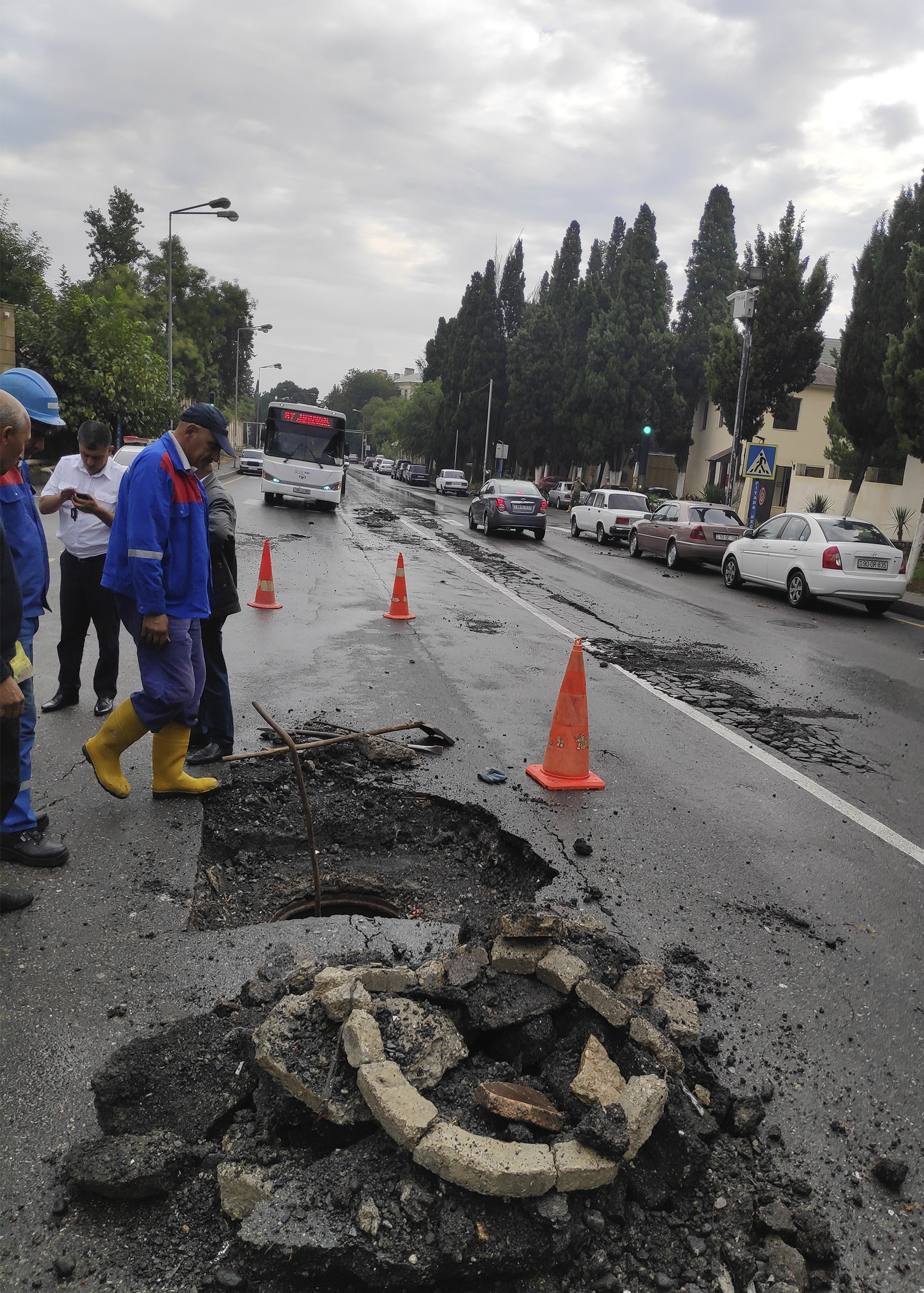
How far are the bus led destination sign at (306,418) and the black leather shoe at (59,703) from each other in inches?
950

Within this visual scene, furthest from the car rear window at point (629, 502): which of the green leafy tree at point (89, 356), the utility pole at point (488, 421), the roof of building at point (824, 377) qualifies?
the utility pole at point (488, 421)

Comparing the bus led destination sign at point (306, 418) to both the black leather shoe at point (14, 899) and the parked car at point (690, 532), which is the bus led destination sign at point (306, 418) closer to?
the parked car at point (690, 532)

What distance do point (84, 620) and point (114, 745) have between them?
74.1 inches

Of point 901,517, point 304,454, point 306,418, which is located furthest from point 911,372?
point 306,418

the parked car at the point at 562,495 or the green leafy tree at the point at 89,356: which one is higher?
the green leafy tree at the point at 89,356

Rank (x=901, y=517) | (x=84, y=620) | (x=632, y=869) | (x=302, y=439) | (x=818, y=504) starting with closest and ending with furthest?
(x=632, y=869) → (x=84, y=620) → (x=901, y=517) → (x=818, y=504) → (x=302, y=439)

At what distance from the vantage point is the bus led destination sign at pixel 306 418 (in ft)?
96.3

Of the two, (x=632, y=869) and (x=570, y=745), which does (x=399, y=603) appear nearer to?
(x=570, y=745)

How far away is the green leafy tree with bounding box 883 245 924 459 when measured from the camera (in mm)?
17844

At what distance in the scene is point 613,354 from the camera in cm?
5044

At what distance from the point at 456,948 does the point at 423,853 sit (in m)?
1.62

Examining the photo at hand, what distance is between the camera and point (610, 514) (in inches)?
1061

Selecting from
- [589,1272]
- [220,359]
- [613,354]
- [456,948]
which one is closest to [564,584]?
[456,948]

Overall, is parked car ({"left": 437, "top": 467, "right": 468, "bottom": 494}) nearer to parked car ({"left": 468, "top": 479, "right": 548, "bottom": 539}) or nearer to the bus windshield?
the bus windshield
